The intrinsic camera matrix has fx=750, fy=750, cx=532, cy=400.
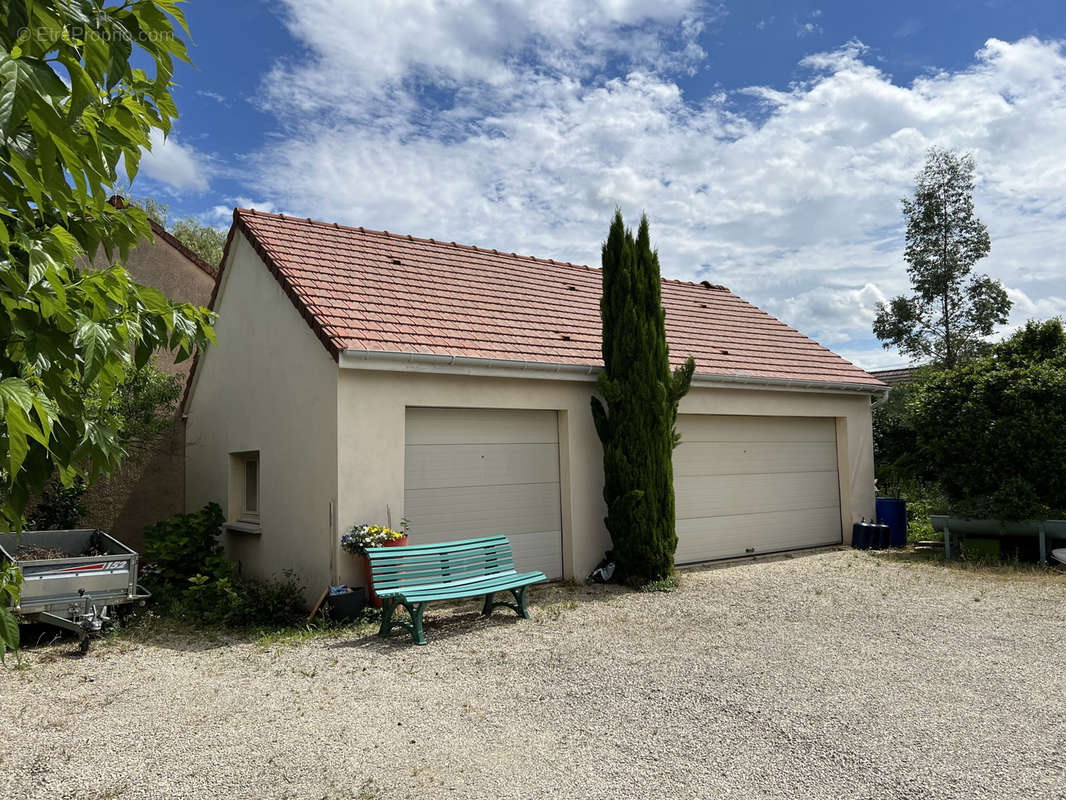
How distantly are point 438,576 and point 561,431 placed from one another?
3281 mm

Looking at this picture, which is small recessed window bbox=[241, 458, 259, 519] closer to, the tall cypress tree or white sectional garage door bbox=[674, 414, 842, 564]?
the tall cypress tree

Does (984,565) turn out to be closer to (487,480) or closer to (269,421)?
(487,480)

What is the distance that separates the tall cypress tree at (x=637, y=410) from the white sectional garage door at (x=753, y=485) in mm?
1582

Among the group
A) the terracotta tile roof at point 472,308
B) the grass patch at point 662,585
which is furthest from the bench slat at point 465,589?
the terracotta tile roof at point 472,308

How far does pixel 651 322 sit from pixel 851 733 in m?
6.43

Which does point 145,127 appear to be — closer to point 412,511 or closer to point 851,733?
point 851,733

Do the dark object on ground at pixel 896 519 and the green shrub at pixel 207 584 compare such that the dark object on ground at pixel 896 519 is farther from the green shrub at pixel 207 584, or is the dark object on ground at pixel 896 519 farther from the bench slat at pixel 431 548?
the green shrub at pixel 207 584

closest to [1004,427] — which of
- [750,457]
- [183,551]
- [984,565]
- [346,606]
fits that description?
[984,565]

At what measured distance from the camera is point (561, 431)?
10633mm

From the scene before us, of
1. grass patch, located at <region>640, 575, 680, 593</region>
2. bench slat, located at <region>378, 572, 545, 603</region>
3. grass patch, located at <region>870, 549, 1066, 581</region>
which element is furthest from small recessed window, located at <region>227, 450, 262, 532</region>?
grass patch, located at <region>870, 549, 1066, 581</region>

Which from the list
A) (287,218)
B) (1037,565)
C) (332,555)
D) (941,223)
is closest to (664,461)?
(332,555)

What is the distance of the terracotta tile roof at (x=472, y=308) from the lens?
375 inches

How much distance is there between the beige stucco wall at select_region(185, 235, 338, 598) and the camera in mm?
8875

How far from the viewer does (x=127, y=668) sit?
684cm
